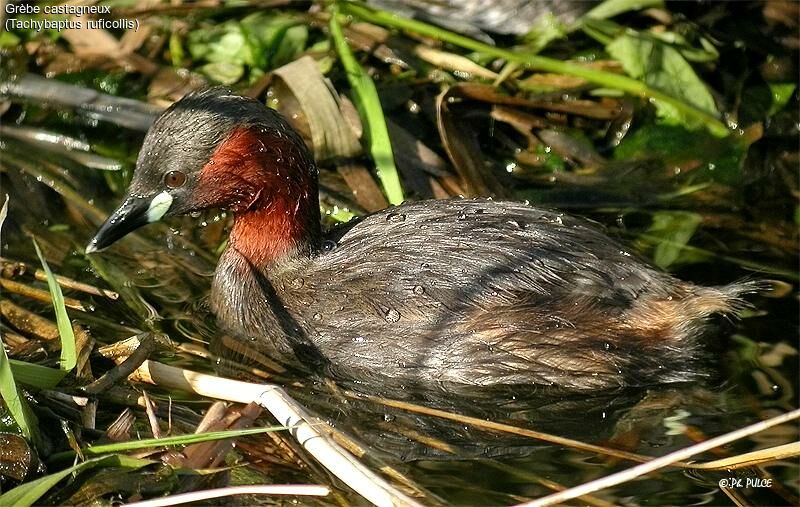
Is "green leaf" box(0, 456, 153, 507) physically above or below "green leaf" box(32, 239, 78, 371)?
below

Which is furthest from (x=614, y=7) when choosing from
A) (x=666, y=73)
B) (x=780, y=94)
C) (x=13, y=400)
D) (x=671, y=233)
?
(x=13, y=400)

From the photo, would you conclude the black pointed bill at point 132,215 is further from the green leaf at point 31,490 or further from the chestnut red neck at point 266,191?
the green leaf at point 31,490

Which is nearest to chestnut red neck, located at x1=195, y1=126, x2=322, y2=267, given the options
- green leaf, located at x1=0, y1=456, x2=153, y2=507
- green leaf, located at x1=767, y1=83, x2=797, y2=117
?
green leaf, located at x1=0, y1=456, x2=153, y2=507

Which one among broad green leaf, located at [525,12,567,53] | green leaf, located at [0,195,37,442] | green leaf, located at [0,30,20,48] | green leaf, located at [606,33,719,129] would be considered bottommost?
green leaf, located at [606,33,719,129]

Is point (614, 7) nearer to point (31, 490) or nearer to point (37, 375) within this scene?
point (37, 375)

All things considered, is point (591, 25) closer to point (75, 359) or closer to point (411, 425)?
point (411, 425)

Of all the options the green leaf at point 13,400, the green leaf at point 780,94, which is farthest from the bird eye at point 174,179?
the green leaf at point 780,94

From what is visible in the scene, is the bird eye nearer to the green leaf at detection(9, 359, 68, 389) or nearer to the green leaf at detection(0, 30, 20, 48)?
the green leaf at detection(9, 359, 68, 389)
